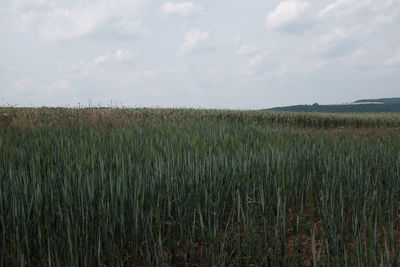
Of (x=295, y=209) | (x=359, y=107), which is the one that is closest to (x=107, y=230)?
(x=295, y=209)

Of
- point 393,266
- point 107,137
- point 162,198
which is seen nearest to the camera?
point 393,266

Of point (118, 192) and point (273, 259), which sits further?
point (118, 192)

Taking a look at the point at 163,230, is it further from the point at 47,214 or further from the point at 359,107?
the point at 359,107

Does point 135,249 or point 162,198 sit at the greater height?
point 162,198

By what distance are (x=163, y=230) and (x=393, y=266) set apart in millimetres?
1825

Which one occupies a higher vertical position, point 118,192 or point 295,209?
point 118,192

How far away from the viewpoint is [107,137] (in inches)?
307

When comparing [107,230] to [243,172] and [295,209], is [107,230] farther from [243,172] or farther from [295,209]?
[295,209]

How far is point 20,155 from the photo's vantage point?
5.29 meters

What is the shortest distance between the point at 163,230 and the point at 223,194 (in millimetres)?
1006

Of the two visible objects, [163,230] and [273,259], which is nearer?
[273,259]

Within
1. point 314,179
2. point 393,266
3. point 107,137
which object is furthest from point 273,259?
point 107,137

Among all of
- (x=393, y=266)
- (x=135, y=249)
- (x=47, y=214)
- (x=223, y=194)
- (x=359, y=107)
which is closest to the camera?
(x=393, y=266)

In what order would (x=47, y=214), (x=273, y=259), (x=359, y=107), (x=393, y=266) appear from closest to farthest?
(x=393, y=266) → (x=273, y=259) → (x=47, y=214) → (x=359, y=107)
